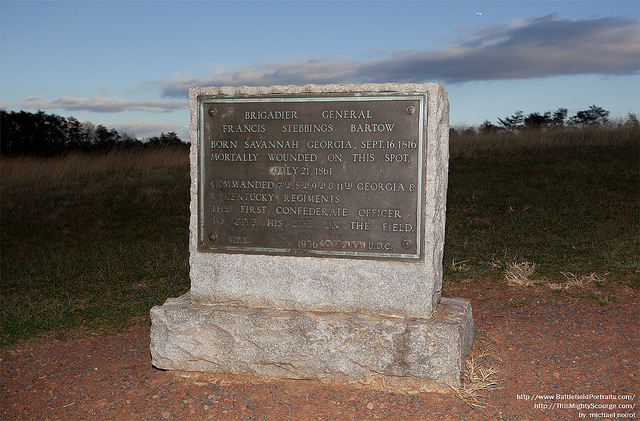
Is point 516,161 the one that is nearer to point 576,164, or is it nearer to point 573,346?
point 576,164

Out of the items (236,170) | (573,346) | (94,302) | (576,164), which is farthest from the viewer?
(576,164)

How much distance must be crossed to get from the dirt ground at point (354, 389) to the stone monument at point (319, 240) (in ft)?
0.54

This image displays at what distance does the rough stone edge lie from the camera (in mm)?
3605

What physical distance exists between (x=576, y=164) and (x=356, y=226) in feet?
32.6

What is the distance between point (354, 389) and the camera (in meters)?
3.72

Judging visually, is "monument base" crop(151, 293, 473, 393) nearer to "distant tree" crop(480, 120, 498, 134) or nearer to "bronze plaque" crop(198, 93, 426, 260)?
"bronze plaque" crop(198, 93, 426, 260)

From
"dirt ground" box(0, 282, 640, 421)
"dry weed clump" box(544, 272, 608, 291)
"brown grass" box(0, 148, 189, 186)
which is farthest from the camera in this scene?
"brown grass" box(0, 148, 189, 186)

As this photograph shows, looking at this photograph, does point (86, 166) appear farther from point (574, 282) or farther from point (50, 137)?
point (574, 282)

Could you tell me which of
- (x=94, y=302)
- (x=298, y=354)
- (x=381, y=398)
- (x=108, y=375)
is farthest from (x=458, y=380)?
(x=94, y=302)

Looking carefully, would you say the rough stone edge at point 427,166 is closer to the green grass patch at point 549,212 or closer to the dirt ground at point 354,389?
the dirt ground at point 354,389

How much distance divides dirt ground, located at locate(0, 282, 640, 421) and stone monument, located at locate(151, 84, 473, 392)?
0.16 m

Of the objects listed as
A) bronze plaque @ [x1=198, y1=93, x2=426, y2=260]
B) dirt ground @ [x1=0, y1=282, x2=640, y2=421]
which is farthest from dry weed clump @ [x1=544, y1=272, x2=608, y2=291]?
bronze plaque @ [x1=198, y1=93, x2=426, y2=260]

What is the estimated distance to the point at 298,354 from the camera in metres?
3.76

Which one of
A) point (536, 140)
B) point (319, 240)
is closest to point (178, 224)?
point (319, 240)
